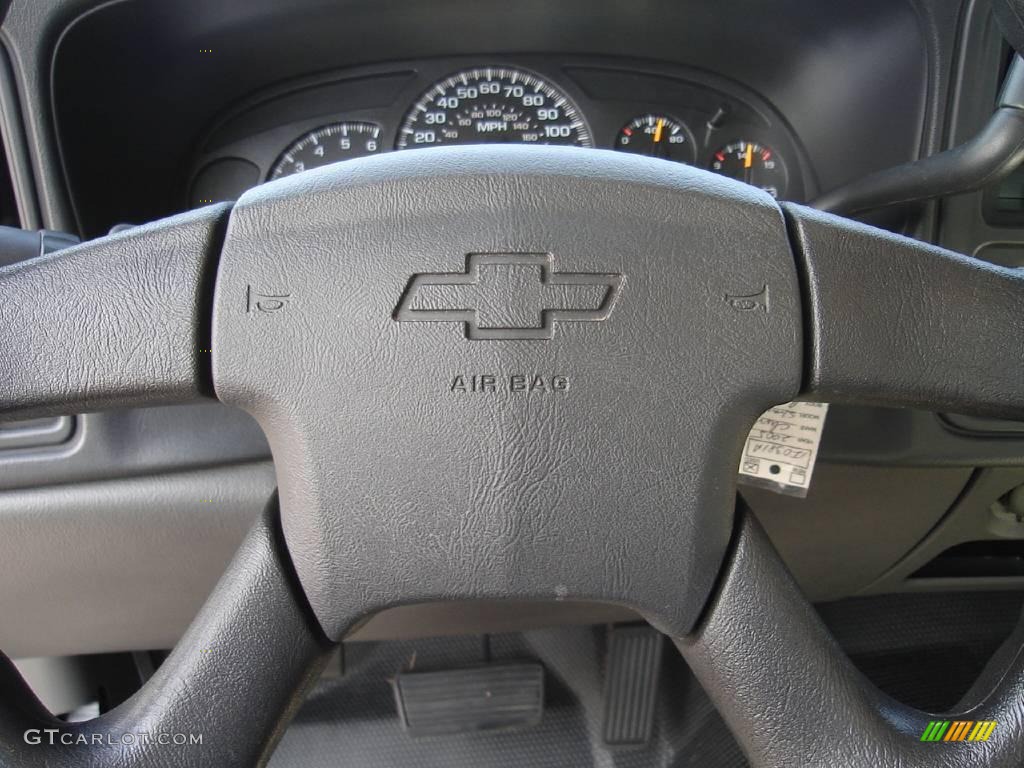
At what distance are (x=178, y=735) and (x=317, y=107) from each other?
978mm

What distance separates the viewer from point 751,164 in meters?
1.28

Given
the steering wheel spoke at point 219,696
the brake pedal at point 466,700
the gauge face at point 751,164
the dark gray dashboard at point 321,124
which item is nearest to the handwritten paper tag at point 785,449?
the dark gray dashboard at point 321,124

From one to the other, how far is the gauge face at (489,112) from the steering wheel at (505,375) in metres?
0.67

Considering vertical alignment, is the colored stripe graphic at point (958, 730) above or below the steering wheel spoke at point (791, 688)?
below

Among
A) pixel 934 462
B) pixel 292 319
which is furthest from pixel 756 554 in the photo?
pixel 934 462

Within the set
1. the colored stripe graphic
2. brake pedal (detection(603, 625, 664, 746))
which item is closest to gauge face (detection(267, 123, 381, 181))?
brake pedal (detection(603, 625, 664, 746))

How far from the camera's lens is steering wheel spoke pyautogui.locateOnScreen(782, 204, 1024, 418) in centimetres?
56

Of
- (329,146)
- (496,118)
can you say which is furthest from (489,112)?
(329,146)

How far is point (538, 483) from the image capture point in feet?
1.81

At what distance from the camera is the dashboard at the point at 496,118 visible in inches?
48.3

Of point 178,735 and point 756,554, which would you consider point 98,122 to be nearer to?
point 178,735

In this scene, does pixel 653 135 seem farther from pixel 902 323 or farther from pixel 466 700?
pixel 466 700

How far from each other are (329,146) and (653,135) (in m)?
0.52

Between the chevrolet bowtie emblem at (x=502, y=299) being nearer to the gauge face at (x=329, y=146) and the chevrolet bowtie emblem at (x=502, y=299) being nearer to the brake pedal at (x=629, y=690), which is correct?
the gauge face at (x=329, y=146)
